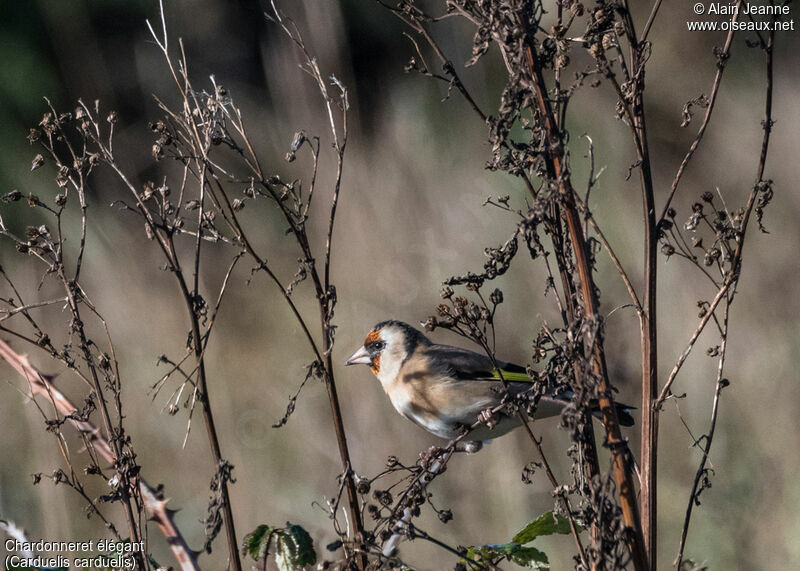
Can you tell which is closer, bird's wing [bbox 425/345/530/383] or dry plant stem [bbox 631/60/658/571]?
dry plant stem [bbox 631/60/658/571]

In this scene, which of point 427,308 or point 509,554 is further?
point 427,308

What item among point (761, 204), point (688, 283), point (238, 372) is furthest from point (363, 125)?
point (761, 204)

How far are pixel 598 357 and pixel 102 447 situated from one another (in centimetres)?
101

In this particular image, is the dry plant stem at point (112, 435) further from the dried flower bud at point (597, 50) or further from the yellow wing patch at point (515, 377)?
the yellow wing patch at point (515, 377)

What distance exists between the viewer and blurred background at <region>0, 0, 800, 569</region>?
4848 mm

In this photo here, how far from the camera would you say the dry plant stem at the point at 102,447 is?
1791 mm

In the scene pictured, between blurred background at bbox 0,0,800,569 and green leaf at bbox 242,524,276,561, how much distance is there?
281cm

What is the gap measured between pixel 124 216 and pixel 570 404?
747 centimetres

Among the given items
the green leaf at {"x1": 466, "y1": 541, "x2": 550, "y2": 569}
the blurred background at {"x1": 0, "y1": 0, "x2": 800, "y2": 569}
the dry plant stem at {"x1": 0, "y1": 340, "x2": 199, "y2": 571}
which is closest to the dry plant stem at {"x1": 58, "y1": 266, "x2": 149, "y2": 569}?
the dry plant stem at {"x1": 0, "y1": 340, "x2": 199, "y2": 571}

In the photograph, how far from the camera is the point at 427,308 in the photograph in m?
5.61

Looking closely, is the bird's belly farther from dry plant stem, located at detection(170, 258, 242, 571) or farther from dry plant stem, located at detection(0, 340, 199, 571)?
dry plant stem, located at detection(170, 258, 242, 571)

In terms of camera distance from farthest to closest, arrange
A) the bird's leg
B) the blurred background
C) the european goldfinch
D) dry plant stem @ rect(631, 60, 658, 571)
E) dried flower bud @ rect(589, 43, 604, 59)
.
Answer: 1. the blurred background
2. the european goldfinch
3. the bird's leg
4. dried flower bud @ rect(589, 43, 604, 59)
5. dry plant stem @ rect(631, 60, 658, 571)

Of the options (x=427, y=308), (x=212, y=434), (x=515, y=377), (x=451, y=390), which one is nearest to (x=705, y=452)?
(x=212, y=434)

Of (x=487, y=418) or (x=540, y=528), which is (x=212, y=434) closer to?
(x=540, y=528)
